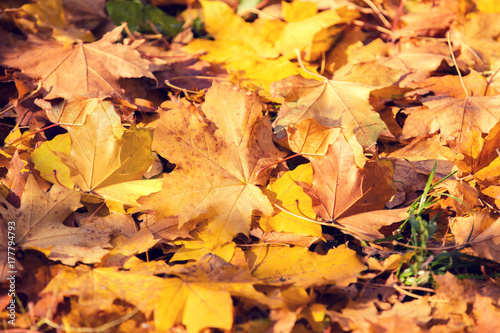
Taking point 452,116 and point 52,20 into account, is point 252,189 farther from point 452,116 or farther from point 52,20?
point 52,20

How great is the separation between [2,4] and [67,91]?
2.96ft

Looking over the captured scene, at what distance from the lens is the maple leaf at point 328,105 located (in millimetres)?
1564

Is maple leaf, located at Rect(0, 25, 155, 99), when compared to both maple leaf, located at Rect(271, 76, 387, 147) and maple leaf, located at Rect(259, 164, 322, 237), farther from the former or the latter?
maple leaf, located at Rect(259, 164, 322, 237)

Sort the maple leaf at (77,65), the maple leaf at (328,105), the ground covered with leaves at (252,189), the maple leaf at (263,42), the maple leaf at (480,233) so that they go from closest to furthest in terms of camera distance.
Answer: the ground covered with leaves at (252,189) → the maple leaf at (480,233) → the maple leaf at (328,105) → the maple leaf at (77,65) → the maple leaf at (263,42)

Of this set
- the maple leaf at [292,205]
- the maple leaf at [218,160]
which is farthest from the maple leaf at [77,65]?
the maple leaf at [292,205]

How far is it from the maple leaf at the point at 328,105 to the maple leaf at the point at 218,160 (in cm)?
24

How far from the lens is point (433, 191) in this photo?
1.42 m

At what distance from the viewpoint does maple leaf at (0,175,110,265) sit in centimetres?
116

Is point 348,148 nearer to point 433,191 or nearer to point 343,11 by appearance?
point 433,191

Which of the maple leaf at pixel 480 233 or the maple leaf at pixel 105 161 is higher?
the maple leaf at pixel 105 161

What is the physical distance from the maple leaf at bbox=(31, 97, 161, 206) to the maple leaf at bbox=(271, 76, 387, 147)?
0.58 meters

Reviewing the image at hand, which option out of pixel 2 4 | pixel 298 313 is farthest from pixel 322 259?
pixel 2 4

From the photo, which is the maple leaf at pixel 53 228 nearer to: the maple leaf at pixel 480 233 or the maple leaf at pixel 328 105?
the maple leaf at pixel 328 105

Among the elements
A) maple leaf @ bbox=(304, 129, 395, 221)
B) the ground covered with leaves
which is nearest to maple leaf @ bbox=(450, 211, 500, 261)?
the ground covered with leaves
